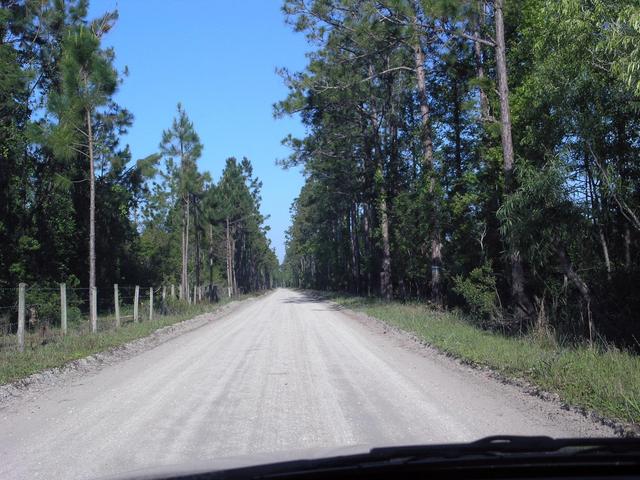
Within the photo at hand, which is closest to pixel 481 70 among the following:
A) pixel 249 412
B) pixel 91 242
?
pixel 91 242

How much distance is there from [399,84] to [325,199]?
2311 cm

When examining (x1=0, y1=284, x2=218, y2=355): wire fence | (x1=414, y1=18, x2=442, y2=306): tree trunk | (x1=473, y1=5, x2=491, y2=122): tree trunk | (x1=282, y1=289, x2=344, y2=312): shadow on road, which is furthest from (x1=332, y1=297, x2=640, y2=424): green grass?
(x1=282, y1=289, x2=344, y2=312): shadow on road

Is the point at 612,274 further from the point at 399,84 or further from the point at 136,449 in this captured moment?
the point at 399,84

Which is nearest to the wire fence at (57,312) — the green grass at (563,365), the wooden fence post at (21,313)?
the wooden fence post at (21,313)

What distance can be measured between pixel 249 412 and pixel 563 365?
5.00 m

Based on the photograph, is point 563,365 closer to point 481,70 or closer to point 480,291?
point 480,291

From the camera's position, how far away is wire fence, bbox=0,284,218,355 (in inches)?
576

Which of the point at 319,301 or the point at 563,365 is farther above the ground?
the point at 563,365

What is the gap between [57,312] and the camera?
25.0m

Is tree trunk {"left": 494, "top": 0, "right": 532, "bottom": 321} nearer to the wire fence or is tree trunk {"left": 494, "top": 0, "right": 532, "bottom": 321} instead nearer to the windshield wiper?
the wire fence

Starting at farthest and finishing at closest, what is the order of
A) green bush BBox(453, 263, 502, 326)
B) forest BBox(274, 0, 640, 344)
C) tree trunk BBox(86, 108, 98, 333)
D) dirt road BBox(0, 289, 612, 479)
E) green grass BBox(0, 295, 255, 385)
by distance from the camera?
green bush BBox(453, 263, 502, 326)
tree trunk BBox(86, 108, 98, 333)
forest BBox(274, 0, 640, 344)
green grass BBox(0, 295, 255, 385)
dirt road BBox(0, 289, 612, 479)

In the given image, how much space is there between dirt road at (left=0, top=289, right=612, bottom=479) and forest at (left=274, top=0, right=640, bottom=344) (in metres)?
4.78

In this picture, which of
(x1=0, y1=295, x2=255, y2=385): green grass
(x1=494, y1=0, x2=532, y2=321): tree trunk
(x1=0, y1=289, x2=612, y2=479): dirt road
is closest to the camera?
(x1=0, y1=289, x2=612, y2=479): dirt road

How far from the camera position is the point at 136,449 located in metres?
5.50
